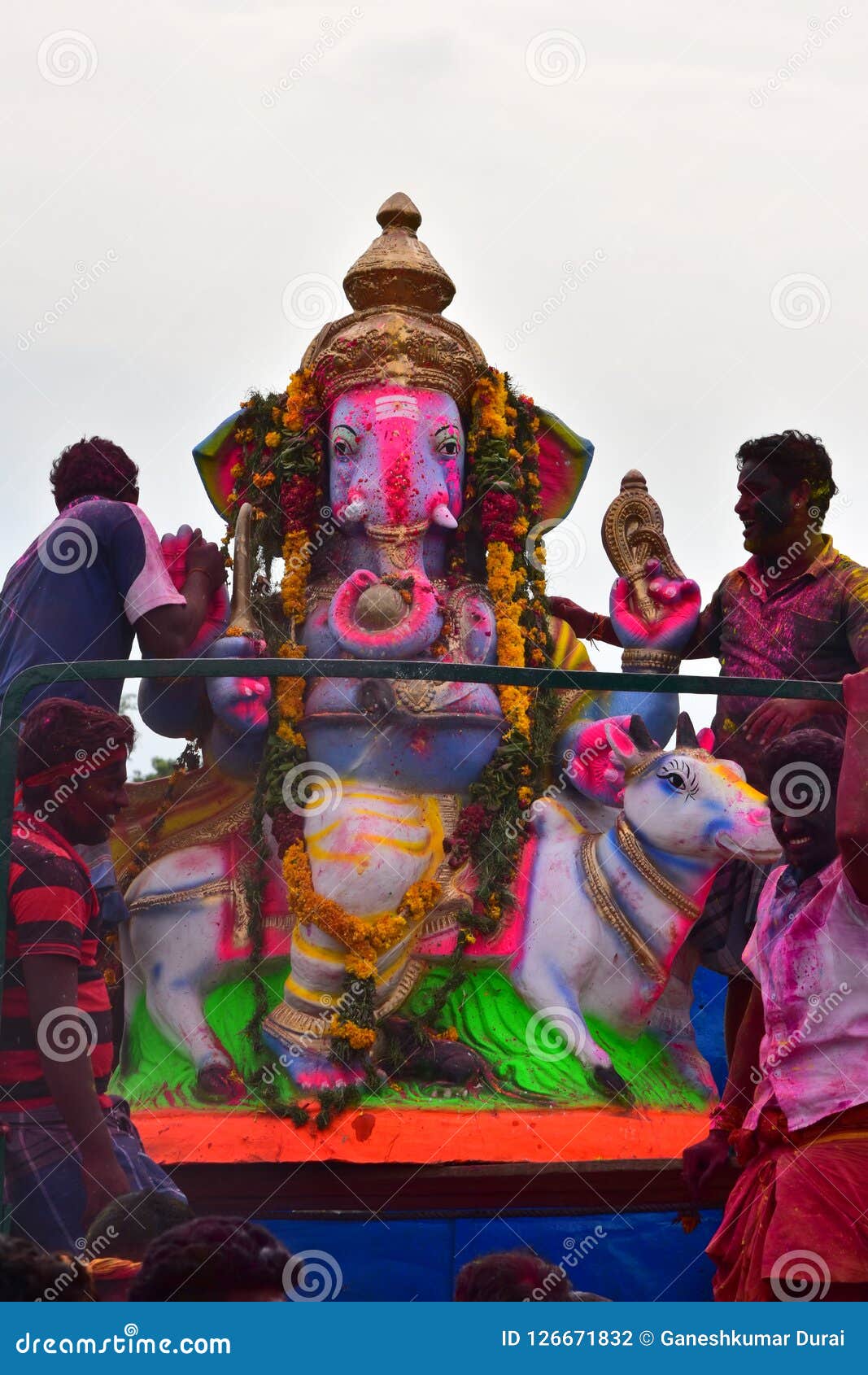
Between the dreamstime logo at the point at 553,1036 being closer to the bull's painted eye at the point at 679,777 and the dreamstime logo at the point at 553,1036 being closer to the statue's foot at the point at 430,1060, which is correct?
the statue's foot at the point at 430,1060

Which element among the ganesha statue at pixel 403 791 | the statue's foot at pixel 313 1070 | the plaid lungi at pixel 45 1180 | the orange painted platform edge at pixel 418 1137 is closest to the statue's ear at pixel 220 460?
the ganesha statue at pixel 403 791

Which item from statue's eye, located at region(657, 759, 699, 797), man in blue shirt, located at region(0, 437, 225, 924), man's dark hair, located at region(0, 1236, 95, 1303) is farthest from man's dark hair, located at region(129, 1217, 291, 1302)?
statue's eye, located at region(657, 759, 699, 797)

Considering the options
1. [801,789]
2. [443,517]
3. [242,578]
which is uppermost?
[443,517]

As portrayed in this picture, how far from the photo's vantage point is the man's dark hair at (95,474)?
5.72 metres

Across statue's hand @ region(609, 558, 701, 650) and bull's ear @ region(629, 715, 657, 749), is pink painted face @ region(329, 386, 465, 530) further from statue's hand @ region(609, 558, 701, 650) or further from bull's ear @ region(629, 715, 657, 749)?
bull's ear @ region(629, 715, 657, 749)

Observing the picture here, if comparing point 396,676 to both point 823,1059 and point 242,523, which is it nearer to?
point 823,1059

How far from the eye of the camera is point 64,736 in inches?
171

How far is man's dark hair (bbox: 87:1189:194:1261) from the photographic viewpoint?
13.4 ft

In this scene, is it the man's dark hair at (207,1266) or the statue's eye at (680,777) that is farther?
the statue's eye at (680,777)

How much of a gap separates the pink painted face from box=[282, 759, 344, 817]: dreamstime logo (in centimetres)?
107

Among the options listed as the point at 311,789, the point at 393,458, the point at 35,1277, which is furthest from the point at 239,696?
the point at 35,1277

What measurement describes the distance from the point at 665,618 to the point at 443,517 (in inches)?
38.0

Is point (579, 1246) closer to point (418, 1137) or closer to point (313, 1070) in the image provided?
point (418, 1137)

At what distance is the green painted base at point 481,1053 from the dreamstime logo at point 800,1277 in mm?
1773
